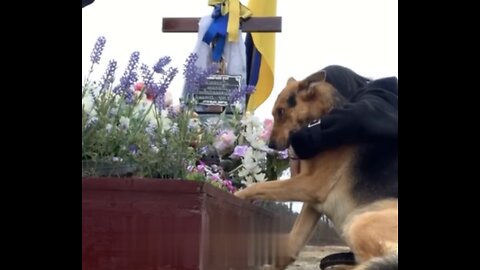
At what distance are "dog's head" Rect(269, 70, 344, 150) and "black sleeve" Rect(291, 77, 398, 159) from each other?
6 centimetres

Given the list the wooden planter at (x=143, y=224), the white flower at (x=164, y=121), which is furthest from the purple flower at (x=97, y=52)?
the wooden planter at (x=143, y=224)

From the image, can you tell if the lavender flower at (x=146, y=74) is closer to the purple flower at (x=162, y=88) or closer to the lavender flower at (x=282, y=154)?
the purple flower at (x=162, y=88)

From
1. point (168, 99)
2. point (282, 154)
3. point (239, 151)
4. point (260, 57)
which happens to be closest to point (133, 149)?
point (168, 99)

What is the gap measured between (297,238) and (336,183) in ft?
1.23

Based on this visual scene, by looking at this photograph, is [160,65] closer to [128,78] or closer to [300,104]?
[128,78]

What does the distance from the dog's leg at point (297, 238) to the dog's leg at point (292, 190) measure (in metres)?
0.08

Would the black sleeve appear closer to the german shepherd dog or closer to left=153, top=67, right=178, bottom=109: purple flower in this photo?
the german shepherd dog

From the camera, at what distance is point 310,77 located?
2344 mm

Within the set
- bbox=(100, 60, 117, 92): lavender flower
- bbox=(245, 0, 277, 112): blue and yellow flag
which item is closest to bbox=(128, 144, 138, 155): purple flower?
bbox=(100, 60, 117, 92): lavender flower

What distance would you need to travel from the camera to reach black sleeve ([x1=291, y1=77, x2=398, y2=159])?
2.12 m

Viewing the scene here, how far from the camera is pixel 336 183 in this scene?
7.48ft

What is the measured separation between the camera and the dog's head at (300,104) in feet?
7.47
